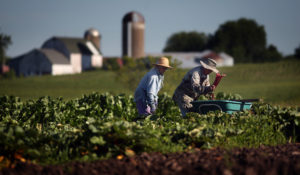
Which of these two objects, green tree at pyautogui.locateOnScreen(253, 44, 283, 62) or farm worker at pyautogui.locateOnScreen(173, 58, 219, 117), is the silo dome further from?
farm worker at pyautogui.locateOnScreen(173, 58, 219, 117)

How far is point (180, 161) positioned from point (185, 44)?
8573 centimetres

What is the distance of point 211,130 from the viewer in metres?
6.05

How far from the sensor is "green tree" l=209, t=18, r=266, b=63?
77875 mm

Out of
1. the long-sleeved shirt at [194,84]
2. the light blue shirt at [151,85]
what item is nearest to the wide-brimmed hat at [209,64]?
the long-sleeved shirt at [194,84]

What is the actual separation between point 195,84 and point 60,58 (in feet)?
176

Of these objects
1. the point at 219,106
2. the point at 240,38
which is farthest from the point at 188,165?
the point at 240,38

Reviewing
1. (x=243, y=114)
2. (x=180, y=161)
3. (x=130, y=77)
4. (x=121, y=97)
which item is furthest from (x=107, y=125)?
(x=130, y=77)

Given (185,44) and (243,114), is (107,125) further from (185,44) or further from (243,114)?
(185,44)

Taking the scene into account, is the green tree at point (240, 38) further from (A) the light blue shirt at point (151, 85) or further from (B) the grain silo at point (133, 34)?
(A) the light blue shirt at point (151, 85)

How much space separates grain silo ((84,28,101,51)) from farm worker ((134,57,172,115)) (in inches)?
2448

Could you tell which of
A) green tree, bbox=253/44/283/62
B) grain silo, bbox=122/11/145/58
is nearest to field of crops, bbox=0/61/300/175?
grain silo, bbox=122/11/145/58

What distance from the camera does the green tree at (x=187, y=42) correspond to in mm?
89250

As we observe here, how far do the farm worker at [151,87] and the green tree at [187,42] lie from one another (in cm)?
7985

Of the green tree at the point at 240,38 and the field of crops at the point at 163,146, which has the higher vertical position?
the green tree at the point at 240,38
